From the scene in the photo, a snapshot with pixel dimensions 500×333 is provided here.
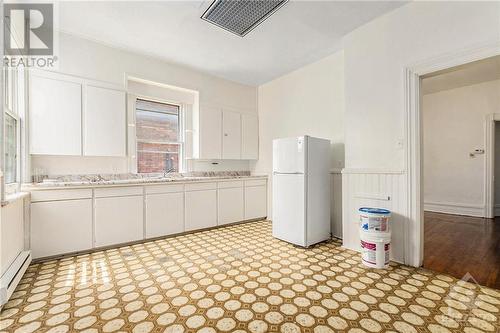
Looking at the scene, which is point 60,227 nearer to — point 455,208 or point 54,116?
point 54,116

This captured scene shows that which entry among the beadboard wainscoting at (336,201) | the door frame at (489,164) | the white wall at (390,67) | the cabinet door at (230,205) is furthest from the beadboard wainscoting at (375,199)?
the door frame at (489,164)

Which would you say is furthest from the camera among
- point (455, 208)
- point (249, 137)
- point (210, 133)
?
point (455, 208)

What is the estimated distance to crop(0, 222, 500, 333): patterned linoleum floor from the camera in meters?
1.64

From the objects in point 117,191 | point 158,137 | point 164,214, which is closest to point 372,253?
point 164,214

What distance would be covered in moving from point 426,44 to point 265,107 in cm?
307

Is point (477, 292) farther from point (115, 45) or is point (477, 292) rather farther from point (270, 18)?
point (115, 45)

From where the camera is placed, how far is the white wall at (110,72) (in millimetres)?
3168

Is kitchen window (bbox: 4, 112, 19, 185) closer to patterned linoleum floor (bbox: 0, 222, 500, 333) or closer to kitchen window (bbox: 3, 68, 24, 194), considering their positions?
kitchen window (bbox: 3, 68, 24, 194)

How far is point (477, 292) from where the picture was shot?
202 centimetres

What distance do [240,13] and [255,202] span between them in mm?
3317

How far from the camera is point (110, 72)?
3496 millimetres

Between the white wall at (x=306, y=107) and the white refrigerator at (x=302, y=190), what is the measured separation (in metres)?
0.43

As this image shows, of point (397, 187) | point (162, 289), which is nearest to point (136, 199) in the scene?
point (162, 289)

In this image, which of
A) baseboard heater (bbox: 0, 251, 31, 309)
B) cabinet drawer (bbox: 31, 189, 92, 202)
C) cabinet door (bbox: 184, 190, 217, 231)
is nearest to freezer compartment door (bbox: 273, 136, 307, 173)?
cabinet door (bbox: 184, 190, 217, 231)
